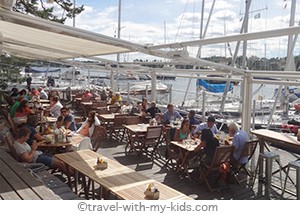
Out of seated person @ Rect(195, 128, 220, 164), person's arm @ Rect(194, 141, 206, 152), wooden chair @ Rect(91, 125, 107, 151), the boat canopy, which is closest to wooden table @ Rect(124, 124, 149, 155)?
wooden chair @ Rect(91, 125, 107, 151)

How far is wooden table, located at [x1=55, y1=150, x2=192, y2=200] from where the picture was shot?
312cm

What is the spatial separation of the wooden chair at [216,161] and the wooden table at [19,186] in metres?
2.70

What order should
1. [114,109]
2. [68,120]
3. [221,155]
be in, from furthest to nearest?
[114,109]
[68,120]
[221,155]

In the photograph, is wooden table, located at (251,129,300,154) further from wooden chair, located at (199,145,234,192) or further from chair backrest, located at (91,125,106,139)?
chair backrest, located at (91,125,106,139)

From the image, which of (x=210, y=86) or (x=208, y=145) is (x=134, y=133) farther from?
(x=210, y=86)

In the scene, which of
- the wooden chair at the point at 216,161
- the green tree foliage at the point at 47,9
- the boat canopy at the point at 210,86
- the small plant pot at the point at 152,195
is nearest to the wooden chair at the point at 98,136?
the wooden chair at the point at 216,161

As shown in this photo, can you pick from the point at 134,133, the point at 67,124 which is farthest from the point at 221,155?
the point at 67,124

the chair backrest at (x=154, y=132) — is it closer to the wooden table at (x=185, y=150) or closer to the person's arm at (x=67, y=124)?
the wooden table at (x=185, y=150)

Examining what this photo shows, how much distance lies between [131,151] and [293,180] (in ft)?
11.5

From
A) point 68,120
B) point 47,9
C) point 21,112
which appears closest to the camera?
point 68,120

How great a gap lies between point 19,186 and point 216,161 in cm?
306

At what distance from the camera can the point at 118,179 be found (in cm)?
350

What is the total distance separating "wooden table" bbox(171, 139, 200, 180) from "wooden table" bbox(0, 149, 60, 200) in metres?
2.84
